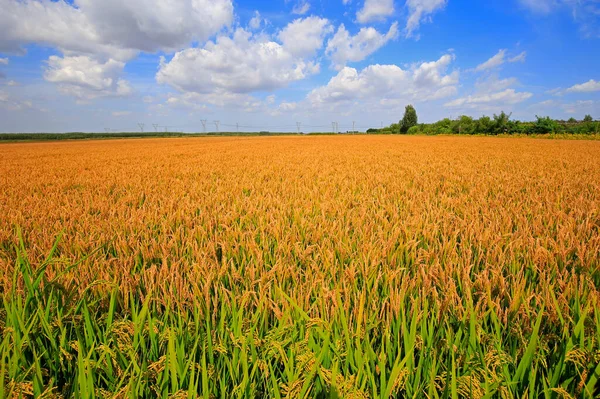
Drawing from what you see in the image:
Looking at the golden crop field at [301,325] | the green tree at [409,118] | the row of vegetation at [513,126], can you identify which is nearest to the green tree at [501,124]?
the row of vegetation at [513,126]

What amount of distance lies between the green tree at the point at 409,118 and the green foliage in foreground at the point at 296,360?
115 m

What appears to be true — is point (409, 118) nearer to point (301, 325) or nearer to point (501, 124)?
point (501, 124)

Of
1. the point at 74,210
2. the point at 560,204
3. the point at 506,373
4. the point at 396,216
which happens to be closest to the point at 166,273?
the point at 506,373

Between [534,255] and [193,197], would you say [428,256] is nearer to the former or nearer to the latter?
[534,255]

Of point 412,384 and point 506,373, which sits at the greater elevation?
point 506,373

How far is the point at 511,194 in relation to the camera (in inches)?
186

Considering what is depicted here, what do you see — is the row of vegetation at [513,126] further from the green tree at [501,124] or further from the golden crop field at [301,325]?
the golden crop field at [301,325]

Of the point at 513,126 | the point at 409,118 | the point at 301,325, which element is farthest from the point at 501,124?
the point at 301,325

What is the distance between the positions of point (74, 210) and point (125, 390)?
365 centimetres

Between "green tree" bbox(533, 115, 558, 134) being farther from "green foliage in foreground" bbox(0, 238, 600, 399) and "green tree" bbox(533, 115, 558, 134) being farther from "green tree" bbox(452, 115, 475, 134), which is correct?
"green foliage in foreground" bbox(0, 238, 600, 399)

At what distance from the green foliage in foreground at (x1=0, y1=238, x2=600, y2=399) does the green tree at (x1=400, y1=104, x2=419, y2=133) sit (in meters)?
115

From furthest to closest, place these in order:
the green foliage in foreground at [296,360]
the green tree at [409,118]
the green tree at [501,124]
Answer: the green tree at [409,118]
the green tree at [501,124]
the green foliage in foreground at [296,360]

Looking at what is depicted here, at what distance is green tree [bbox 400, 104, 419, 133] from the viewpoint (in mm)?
106250

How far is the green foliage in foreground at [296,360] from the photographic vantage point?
1.01m
